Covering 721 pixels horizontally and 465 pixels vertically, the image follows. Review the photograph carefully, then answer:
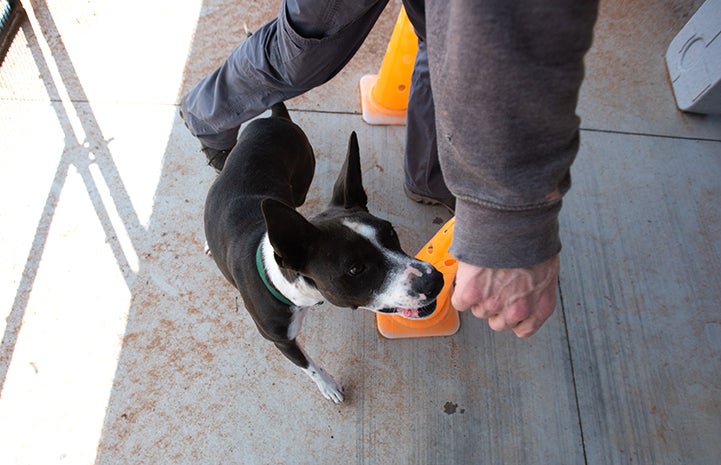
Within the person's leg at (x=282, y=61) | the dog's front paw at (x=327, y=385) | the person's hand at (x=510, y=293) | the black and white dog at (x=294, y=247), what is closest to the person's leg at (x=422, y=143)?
the person's leg at (x=282, y=61)

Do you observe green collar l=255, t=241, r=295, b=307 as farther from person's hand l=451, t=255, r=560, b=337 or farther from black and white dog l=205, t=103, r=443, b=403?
person's hand l=451, t=255, r=560, b=337

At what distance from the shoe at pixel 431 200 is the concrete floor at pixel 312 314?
0.18ft

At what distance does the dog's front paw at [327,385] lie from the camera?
2.65 meters

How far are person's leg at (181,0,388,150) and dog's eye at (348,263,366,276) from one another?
3.31 ft

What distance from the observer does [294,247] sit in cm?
195

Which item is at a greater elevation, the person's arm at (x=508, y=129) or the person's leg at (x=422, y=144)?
the person's arm at (x=508, y=129)

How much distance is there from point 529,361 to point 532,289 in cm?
155

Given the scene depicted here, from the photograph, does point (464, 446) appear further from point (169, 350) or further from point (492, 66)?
point (492, 66)

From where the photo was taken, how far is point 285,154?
2807 mm

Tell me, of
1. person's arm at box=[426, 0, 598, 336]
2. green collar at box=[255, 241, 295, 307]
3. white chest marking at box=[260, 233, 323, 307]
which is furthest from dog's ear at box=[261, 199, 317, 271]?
person's arm at box=[426, 0, 598, 336]

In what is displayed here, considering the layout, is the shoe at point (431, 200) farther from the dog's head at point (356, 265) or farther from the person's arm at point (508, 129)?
the person's arm at point (508, 129)

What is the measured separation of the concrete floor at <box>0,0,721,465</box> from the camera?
8.84ft

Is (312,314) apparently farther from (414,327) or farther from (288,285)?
(288,285)

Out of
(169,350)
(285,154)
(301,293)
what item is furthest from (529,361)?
(169,350)
